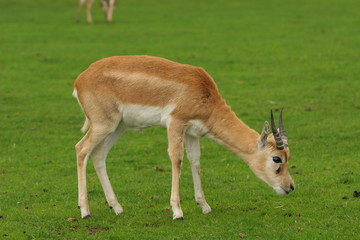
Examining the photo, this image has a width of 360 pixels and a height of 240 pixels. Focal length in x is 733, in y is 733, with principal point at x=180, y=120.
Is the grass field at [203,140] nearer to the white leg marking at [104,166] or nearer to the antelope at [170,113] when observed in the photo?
the white leg marking at [104,166]

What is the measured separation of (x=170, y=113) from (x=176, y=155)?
514 millimetres

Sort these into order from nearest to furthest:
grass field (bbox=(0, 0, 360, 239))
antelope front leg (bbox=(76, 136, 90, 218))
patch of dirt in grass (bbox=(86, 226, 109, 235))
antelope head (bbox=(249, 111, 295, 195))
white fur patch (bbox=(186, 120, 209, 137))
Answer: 1. patch of dirt in grass (bbox=(86, 226, 109, 235))
2. antelope head (bbox=(249, 111, 295, 195))
3. grass field (bbox=(0, 0, 360, 239))
4. white fur patch (bbox=(186, 120, 209, 137))
5. antelope front leg (bbox=(76, 136, 90, 218))

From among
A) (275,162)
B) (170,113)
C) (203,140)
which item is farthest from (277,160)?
(203,140)

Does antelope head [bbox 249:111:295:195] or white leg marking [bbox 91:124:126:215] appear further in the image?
white leg marking [bbox 91:124:126:215]

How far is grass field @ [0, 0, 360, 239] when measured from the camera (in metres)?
8.75

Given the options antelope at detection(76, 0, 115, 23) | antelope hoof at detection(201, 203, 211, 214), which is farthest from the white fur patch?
antelope at detection(76, 0, 115, 23)

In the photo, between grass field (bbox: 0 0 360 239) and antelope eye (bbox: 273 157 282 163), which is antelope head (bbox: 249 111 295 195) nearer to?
antelope eye (bbox: 273 157 282 163)

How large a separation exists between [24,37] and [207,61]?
752cm

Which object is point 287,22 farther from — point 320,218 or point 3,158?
point 320,218

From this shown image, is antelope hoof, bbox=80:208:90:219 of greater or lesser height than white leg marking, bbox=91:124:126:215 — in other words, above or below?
below

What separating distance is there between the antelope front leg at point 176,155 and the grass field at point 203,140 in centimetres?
17

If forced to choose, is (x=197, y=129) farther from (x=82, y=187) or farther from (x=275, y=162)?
(x=82, y=187)

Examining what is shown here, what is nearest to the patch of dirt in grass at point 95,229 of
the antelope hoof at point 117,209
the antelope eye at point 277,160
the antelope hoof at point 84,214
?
the antelope hoof at point 84,214

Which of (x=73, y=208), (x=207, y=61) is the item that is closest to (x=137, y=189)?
(x=73, y=208)
